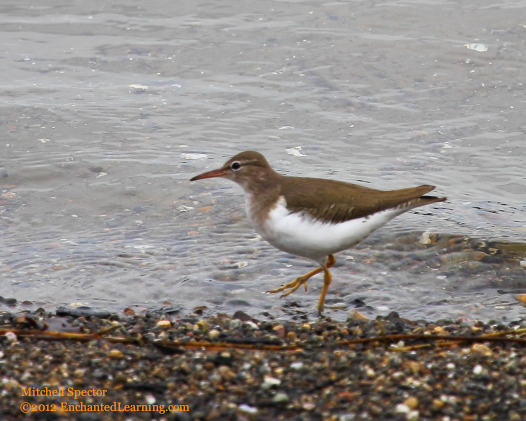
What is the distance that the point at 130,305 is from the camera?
6648 mm

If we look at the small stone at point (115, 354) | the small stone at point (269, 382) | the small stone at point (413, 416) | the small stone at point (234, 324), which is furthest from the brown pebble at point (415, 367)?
the small stone at point (115, 354)

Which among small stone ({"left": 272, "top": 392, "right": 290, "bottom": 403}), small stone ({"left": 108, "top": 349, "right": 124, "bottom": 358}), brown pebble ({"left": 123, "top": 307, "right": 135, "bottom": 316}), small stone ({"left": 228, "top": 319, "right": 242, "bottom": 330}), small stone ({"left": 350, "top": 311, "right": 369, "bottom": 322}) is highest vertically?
small stone ({"left": 272, "top": 392, "right": 290, "bottom": 403})

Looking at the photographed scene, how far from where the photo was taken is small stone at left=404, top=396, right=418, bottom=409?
13.3ft

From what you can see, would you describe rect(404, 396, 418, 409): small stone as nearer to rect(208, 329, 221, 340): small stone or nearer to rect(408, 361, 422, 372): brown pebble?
rect(408, 361, 422, 372): brown pebble

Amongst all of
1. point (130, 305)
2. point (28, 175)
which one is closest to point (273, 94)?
point (28, 175)

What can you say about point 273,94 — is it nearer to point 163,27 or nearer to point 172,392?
point 163,27

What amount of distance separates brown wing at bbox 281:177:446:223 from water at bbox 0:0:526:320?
945 mm

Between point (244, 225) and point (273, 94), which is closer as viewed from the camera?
point (244, 225)

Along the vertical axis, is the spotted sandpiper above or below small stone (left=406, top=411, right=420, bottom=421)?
above

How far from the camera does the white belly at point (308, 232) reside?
6.15 metres

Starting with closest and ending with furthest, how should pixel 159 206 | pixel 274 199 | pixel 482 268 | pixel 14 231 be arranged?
pixel 274 199, pixel 482 268, pixel 14 231, pixel 159 206

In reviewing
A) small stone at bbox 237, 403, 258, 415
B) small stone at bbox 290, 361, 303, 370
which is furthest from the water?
small stone at bbox 237, 403, 258, 415

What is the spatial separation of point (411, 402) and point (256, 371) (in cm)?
101

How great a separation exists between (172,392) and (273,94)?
773cm
